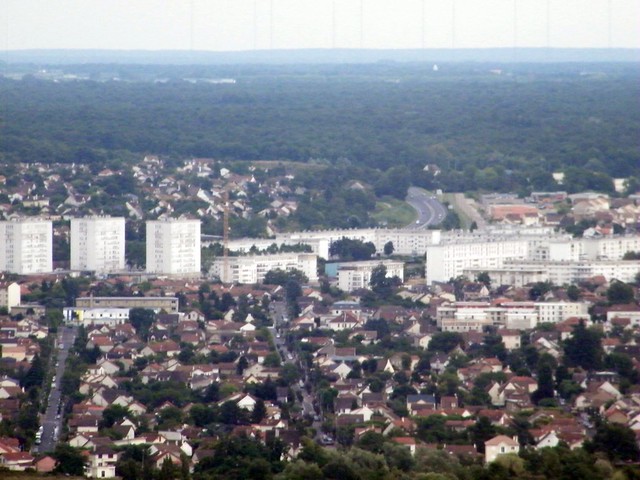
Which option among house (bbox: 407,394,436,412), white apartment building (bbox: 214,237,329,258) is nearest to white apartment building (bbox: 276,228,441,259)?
white apartment building (bbox: 214,237,329,258)

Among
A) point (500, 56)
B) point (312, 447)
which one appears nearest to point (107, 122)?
point (312, 447)

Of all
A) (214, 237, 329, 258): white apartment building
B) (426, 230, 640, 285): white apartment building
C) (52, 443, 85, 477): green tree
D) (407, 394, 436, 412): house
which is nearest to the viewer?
(52, 443, 85, 477): green tree

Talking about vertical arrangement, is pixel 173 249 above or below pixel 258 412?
above

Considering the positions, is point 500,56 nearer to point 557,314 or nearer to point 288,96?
point 288,96

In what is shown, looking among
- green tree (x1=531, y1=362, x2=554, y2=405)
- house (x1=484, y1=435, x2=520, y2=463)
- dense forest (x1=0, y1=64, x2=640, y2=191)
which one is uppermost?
dense forest (x1=0, y1=64, x2=640, y2=191)

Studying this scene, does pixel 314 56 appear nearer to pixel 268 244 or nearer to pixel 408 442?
pixel 268 244

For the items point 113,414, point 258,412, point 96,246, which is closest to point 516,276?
point 96,246

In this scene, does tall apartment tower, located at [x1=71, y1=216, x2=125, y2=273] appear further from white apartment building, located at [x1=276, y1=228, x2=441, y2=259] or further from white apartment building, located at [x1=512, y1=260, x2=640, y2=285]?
white apartment building, located at [x1=512, y1=260, x2=640, y2=285]
